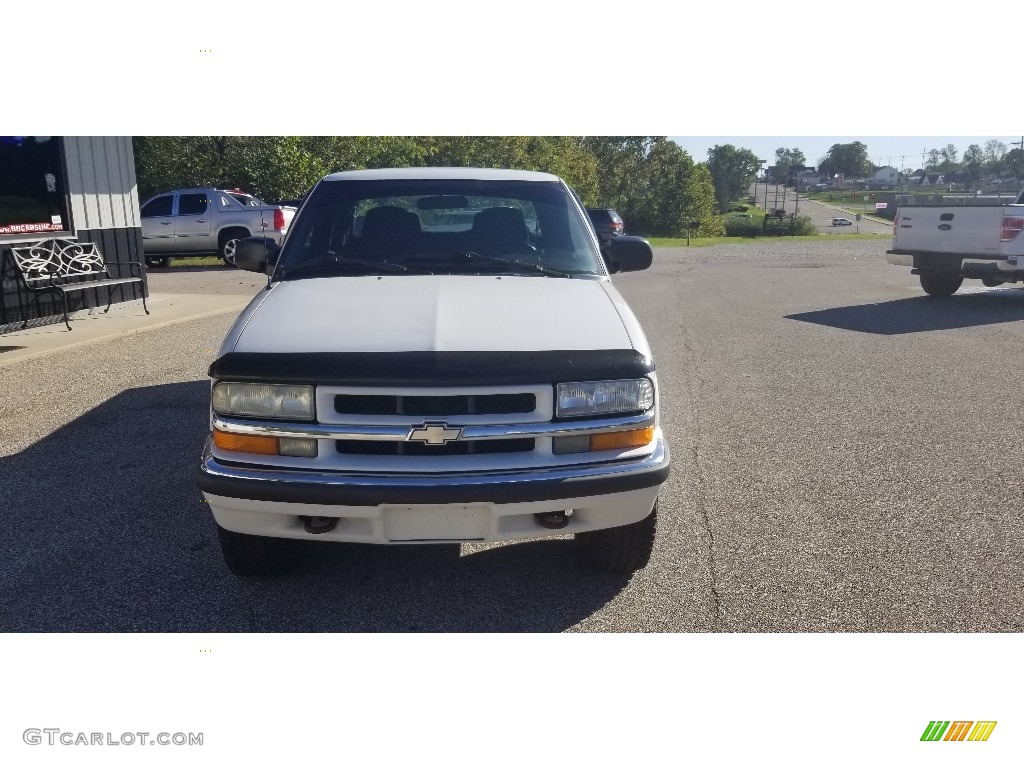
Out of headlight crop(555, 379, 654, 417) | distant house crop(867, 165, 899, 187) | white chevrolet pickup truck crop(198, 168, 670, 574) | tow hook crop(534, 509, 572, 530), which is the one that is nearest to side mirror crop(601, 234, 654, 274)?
white chevrolet pickup truck crop(198, 168, 670, 574)

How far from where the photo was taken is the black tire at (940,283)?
13484mm

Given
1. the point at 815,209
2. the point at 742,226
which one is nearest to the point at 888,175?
the point at 742,226

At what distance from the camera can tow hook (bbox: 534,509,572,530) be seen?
3.28m

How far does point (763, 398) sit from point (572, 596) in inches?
155

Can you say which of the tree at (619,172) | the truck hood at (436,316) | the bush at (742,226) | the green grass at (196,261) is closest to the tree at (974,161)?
the truck hood at (436,316)

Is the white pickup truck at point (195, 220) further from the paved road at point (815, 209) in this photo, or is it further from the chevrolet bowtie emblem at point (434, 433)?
the paved road at point (815, 209)

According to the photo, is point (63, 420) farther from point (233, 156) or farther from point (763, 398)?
point (233, 156)

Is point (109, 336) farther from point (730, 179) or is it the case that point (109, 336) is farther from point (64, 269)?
point (730, 179)

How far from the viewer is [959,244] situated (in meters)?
12.4

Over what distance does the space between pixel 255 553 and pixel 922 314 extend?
10860mm

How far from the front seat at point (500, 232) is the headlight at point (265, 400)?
5.24 ft

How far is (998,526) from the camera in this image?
4355mm

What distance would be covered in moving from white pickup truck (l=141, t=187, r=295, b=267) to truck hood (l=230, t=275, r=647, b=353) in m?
16.2

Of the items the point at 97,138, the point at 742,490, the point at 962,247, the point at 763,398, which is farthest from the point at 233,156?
the point at 742,490
